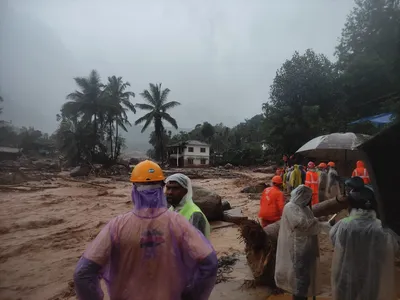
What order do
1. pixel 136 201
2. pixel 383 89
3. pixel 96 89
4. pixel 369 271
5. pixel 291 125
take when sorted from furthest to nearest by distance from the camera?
pixel 96 89 < pixel 291 125 < pixel 383 89 < pixel 369 271 < pixel 136 201

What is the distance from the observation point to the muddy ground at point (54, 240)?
4.83m

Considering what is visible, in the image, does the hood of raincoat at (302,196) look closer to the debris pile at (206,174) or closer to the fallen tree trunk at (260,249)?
the fallen tree trunk at (260,249)

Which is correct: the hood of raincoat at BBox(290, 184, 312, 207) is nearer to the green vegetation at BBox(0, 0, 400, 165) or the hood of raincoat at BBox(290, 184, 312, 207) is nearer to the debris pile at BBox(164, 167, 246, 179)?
the green vegetation at BBox(0, 0, 400, 165)

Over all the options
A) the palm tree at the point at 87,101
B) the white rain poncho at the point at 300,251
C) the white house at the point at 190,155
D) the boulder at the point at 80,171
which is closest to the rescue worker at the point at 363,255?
the white rain poncho at the point at 300,251

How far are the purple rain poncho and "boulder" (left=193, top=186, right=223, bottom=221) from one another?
21.3 feet

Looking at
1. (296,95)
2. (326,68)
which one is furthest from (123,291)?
(326,68)

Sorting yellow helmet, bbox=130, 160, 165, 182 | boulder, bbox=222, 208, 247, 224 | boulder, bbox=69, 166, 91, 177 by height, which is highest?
boulder, bbox=69, 166, 91, 177

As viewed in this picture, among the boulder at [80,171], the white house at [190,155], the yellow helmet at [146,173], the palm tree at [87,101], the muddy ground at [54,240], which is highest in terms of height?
the palm tree at [87,101]

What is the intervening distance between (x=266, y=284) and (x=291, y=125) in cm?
2073

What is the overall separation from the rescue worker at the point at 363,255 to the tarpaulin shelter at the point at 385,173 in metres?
0.60

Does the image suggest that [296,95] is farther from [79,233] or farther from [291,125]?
[79,233]

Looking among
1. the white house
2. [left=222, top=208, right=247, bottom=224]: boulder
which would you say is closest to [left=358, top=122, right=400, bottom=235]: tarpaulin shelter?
[left=222, top=208, right=247, bottom=224]: boulder

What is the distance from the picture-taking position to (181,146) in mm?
44562

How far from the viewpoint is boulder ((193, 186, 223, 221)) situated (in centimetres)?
830
